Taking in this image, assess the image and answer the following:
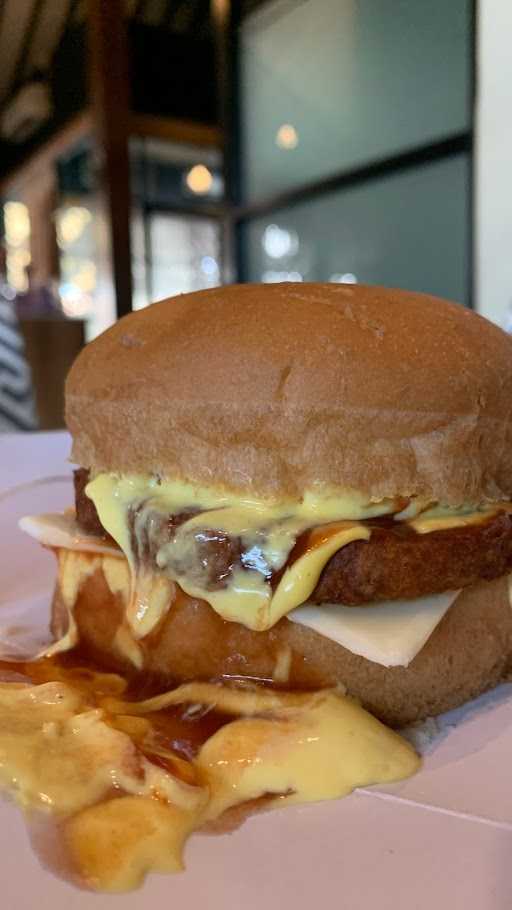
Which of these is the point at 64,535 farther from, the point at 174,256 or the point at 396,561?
the point at 174,256

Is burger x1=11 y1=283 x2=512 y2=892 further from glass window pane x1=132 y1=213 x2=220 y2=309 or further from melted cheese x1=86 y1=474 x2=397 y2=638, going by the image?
glass window pane x1=132 y1=213 x2=220 y2=309

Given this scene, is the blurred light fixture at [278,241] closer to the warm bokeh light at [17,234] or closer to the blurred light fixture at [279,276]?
A: the blurred light fixture at [279,276]

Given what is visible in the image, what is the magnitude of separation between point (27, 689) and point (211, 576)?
393 mm

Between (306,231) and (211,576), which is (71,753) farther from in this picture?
(306,231)

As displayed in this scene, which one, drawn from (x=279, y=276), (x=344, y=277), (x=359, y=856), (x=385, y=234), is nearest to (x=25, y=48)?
(x=279, y=276)

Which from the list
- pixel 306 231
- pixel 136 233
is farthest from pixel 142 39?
pixel 306 231

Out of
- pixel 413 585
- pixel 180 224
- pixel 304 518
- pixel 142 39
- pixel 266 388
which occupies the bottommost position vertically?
pixel 413 585

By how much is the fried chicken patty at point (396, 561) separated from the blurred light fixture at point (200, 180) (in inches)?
440

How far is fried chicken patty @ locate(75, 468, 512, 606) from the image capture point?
1218mm

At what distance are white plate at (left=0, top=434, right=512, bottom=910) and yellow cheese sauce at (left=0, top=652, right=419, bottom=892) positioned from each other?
3 centimetres

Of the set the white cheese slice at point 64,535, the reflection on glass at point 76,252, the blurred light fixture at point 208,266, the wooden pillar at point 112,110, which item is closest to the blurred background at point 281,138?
the wooden pillar at point 112,110

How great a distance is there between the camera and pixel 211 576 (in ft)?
4.14

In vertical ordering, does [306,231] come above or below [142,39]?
below

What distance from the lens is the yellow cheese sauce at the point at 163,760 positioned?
983 mm
